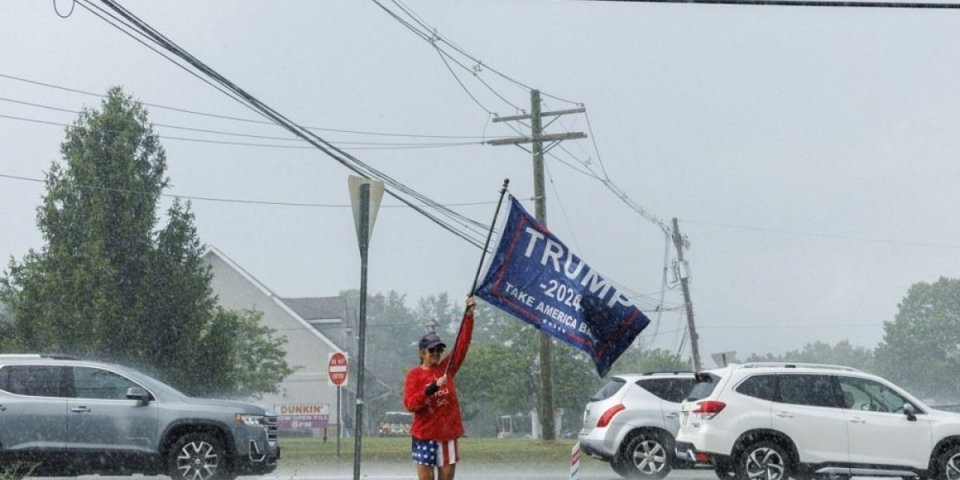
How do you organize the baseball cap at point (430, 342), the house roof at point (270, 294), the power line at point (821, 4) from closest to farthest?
the baseball cap at point (430, 342), the power line at point (821, 4), the house roof at point (270, 294)

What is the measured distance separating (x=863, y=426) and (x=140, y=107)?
74.2 feet

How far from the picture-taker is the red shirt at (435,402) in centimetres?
994

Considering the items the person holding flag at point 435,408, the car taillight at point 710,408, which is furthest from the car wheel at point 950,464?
the person holding flag at point 435,408

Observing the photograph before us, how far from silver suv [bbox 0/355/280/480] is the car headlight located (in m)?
0.02

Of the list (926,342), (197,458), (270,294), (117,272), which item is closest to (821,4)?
(197,458)

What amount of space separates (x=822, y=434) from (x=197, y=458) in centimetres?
796

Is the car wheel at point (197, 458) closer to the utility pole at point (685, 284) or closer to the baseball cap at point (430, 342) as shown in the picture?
the baseball cap at point (430, 342)

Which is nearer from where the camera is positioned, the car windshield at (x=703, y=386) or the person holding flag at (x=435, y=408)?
→ the person holding flag at (x=435, y=408)

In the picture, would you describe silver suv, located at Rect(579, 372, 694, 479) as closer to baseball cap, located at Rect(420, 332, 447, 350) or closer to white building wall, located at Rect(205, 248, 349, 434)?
baseball cap, located at Rect(420, 332, 447, 350)

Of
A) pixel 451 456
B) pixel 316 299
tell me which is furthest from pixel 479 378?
pixel 451 456

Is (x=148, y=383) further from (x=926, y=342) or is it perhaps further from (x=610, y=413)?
(x=926, y=342)

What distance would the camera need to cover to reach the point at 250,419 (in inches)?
651

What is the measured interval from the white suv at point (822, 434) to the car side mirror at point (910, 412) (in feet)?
0.04

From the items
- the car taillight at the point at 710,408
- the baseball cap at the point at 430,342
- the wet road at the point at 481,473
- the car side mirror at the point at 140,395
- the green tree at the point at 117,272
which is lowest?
the wet road at the point at 481,473
